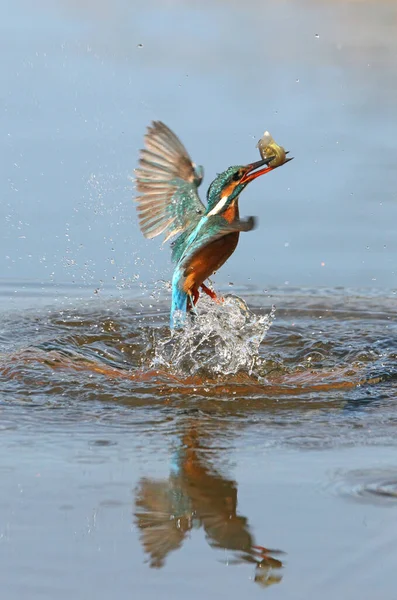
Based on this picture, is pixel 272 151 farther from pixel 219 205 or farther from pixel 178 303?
pixel 178 303

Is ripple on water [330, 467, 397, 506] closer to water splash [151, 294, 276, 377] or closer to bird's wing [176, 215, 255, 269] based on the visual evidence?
bird's wing [176, 215, 255, 269]

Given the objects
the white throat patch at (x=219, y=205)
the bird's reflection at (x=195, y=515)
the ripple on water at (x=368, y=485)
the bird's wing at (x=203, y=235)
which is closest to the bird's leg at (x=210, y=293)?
the bird's wing at (x=203, y=235)

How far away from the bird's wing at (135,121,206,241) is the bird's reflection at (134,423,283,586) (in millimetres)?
1775

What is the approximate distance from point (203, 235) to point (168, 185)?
2.01 feet

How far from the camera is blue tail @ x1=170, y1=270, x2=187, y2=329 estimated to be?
4637 millimetres

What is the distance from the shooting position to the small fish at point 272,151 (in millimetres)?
4434

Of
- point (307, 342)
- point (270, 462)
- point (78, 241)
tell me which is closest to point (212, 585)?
point (270, 462)

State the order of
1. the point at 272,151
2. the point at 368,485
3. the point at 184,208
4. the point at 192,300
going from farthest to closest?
the point at 184,208, the point at 192,300, the point at 272,151, the point at 368,485

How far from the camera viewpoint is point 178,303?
185 inches

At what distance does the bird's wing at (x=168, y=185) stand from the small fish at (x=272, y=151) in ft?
1.87

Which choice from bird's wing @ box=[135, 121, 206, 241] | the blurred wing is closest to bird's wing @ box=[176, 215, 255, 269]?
bird's wing @ box=[135, 121, 206, 241]

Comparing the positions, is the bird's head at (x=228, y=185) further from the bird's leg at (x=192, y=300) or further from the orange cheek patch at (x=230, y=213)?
the bird's leg at (x=192, y=300)

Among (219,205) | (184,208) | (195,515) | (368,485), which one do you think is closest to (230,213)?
(219,205)

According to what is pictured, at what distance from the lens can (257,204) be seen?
→ 23.8ft
